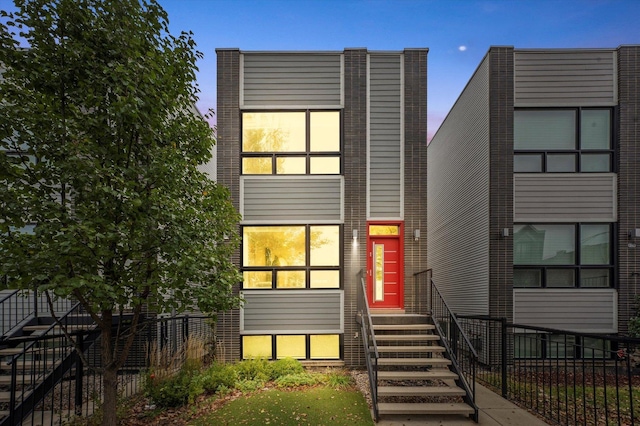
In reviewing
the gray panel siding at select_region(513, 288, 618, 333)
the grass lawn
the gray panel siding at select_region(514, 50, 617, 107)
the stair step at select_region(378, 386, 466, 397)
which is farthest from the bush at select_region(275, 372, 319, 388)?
the gray panel siding at select_region(514, 50, 617, 107)

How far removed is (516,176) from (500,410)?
6.22 m

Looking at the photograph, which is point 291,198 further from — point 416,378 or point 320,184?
point 416,378

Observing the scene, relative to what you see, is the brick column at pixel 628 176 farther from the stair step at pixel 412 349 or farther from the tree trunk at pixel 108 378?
the tree trunk at pixel 108 378

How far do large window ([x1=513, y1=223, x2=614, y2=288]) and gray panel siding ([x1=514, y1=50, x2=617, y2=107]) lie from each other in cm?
357

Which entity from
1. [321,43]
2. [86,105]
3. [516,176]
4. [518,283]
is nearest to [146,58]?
[86,105]

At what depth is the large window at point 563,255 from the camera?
941 cm

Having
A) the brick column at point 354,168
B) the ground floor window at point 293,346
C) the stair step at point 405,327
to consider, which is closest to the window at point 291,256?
the brick column at point 354,168

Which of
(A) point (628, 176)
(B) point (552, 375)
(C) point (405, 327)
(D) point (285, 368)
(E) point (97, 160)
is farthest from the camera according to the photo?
(A) point (628, 176)

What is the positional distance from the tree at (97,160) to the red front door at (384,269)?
5302mm

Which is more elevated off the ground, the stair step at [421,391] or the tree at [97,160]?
the tree at [97,160]

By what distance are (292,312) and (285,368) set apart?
1.50 m

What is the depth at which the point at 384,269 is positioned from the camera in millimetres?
9602

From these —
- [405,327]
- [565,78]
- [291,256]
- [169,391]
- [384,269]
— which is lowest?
[169,391]

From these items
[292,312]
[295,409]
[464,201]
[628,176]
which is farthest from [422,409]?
[628,176]
